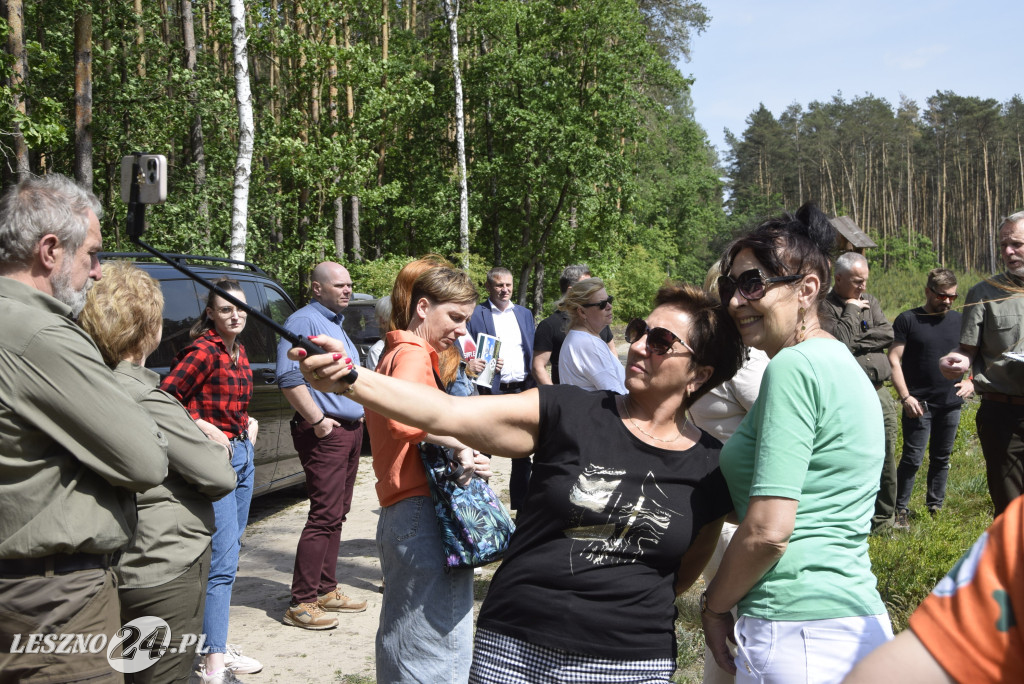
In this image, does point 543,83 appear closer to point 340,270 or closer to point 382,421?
point 340,270

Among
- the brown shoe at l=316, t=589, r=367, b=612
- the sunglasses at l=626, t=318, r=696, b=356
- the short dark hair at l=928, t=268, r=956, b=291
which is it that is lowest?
the brown shoe at l=316, t=589, r=367, b=612

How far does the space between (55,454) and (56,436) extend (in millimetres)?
76

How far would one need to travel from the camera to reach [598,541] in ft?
7.26

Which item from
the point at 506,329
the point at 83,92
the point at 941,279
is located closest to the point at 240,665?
the point at 506,329

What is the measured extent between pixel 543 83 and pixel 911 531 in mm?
24382

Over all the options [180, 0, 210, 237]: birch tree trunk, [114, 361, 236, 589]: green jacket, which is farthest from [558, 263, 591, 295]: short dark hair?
[180, 0, 210, 237]: birch tree trunk

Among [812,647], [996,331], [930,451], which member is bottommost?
[930,451]

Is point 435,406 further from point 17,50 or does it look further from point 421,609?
point 17,50

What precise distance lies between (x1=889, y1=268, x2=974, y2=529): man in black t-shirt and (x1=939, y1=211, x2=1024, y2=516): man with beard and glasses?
Answer: 197 centimetres

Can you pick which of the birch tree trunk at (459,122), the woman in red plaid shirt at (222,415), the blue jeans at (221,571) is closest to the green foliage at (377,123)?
the birch tree trunk at (459,122)

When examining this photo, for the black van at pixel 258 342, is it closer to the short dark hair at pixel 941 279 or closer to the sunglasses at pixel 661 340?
the sunglasses at pixel 661 340

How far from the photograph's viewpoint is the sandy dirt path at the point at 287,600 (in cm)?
463

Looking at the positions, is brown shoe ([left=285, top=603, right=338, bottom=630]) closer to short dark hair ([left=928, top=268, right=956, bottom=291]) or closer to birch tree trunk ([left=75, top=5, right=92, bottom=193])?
short dark hair ([left=928, top=268, right=956, bottom=291])

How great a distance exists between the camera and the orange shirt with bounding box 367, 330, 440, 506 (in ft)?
10.1
